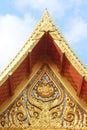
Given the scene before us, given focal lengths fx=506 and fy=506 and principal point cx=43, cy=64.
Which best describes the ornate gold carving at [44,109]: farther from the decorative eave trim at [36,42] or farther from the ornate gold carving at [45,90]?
the decorative eave trim at [36,42]

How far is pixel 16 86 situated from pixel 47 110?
627mm

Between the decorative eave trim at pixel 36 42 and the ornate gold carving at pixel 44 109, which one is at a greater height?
the decorative eave trim at pixel 36 42

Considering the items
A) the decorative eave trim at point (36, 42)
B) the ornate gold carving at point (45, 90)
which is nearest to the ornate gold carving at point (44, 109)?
the ornate gold carving at point (45, 90)

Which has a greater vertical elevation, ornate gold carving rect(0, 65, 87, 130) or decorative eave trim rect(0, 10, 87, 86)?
decorative eave trim rect(0, 10, 87, 86)

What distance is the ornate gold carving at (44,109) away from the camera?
7.39 meters

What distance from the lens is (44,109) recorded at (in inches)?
298

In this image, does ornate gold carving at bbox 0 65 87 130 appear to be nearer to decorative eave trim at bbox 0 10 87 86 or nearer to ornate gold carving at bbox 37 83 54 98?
ornate gold carving at bbox 37 83 54 98

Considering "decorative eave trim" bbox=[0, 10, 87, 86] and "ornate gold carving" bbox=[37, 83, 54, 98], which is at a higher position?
"decorative eave trim" bbox=[0, 10, 87, 86]

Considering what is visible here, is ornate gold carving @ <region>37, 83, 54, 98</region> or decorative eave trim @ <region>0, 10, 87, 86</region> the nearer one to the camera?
decorative eave trim @ <region>0, 10, 87, 86</region>

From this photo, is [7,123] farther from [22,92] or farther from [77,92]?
[77,92]

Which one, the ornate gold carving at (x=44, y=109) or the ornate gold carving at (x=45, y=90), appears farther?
the ornate gold carving at (x=45, y=90)

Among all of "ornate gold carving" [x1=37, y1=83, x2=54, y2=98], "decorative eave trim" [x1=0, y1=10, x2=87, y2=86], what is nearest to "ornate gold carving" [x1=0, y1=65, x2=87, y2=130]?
"ornate gold carving" [x1=37, y1=83, x2=54, y2=98]

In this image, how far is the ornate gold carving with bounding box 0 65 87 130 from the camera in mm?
7395

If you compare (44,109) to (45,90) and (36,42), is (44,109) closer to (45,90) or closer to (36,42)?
(45,90)
